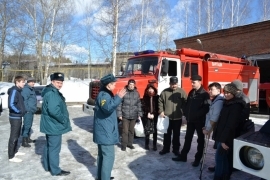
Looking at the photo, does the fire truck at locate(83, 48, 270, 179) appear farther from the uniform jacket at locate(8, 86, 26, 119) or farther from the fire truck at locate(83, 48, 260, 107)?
the uniform jacket at locate(8, 86, 26, 119)

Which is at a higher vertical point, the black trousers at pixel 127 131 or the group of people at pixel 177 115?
the group of people at pixel 177 115

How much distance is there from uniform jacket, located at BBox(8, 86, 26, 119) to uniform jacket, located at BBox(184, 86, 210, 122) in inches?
134

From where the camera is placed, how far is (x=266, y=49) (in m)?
14.8

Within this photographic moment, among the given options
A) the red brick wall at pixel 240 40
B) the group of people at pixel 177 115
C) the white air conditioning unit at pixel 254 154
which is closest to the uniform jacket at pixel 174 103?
the group of people at pixel 177 115

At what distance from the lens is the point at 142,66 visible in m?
7.47

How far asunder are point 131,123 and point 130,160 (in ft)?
3.21

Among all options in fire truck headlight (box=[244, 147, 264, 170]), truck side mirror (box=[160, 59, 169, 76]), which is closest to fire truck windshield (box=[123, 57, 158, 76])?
truck side mirror (box=[160, 59, 169, 76])

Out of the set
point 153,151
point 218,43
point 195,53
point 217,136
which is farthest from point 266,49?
point 217,136

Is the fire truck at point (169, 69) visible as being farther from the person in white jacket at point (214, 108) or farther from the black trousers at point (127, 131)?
the person in white jacket at point (214, 108)

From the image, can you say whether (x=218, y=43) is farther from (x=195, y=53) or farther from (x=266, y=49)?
(x=195, y=53)

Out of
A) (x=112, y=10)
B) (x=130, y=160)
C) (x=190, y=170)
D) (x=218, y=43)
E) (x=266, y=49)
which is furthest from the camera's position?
(x=218, y=43)

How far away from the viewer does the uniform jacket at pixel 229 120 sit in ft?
10.3

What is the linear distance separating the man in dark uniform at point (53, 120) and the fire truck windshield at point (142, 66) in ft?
12.1

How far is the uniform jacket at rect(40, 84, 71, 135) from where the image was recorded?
3805 mm
